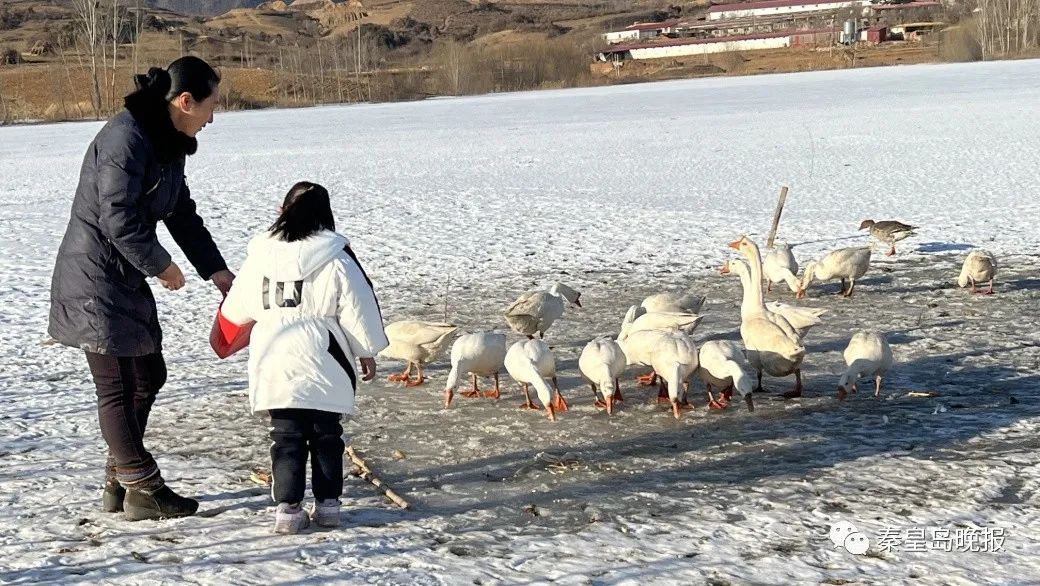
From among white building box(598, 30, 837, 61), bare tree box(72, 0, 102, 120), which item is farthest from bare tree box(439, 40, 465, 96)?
white building box(598, 30, 837, 61)

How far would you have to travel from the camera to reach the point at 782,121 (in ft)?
86.0

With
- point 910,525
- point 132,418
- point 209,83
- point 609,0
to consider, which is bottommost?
point 910,525

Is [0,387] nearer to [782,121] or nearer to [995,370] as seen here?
[995,370]

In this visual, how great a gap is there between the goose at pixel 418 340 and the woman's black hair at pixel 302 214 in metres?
2.28

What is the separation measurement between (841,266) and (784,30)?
9190 cm

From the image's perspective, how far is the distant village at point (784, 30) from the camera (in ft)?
281

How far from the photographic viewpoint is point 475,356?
20.2ft

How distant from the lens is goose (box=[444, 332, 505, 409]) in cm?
614

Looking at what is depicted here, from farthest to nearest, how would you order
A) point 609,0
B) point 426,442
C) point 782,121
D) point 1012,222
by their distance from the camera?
1. point 609,0
2. point 782,121
3. point 1012,222
4. point 426,442

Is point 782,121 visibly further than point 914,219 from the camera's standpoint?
Yes

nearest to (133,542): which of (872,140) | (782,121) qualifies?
(872,140)

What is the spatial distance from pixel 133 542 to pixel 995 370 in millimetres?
4834

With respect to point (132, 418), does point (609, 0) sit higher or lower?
higher

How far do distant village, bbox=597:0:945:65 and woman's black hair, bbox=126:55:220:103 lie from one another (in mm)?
75641
